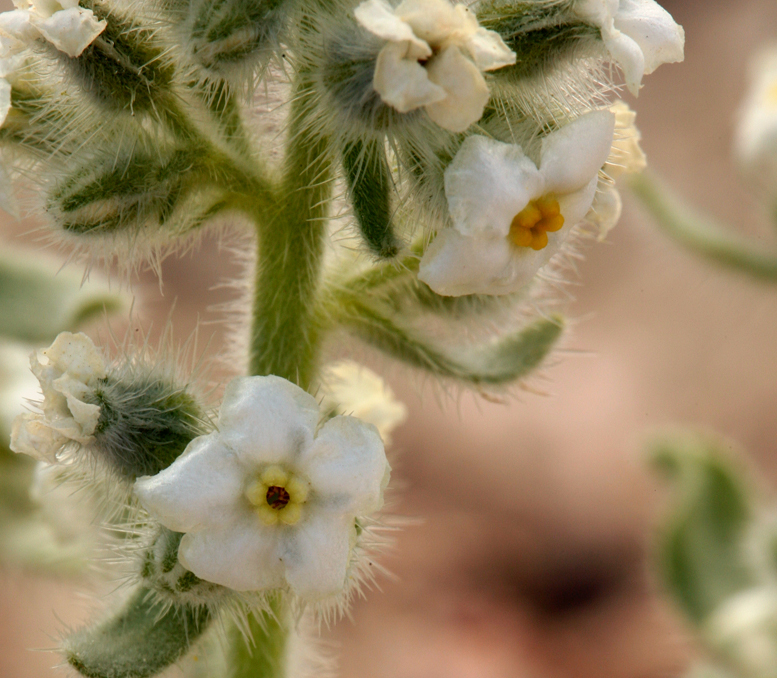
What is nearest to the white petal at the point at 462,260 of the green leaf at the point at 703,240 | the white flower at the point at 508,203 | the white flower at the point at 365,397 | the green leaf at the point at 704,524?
the white flower at the point at 508,203

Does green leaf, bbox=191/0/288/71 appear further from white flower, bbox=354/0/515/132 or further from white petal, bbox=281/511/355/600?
white petal, bbox=281/511/355/600

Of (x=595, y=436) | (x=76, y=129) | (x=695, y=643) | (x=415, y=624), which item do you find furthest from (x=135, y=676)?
(x=595, y=436)

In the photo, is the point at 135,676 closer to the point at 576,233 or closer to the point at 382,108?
the point at 382,108

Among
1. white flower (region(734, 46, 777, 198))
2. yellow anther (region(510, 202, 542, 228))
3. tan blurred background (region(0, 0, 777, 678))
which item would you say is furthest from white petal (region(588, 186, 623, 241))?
tan blurred background (region(0, 0, 777, 678))

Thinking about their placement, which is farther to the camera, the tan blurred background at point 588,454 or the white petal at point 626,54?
the tan blurred background at point 588,454

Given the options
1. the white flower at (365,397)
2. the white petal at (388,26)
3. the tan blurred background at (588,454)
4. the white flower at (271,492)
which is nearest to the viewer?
the white petal at (388,26)

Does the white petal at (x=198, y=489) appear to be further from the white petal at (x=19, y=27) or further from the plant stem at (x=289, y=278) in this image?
the white petal at (x=19, y=27)

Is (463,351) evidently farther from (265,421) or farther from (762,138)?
(762,138)
